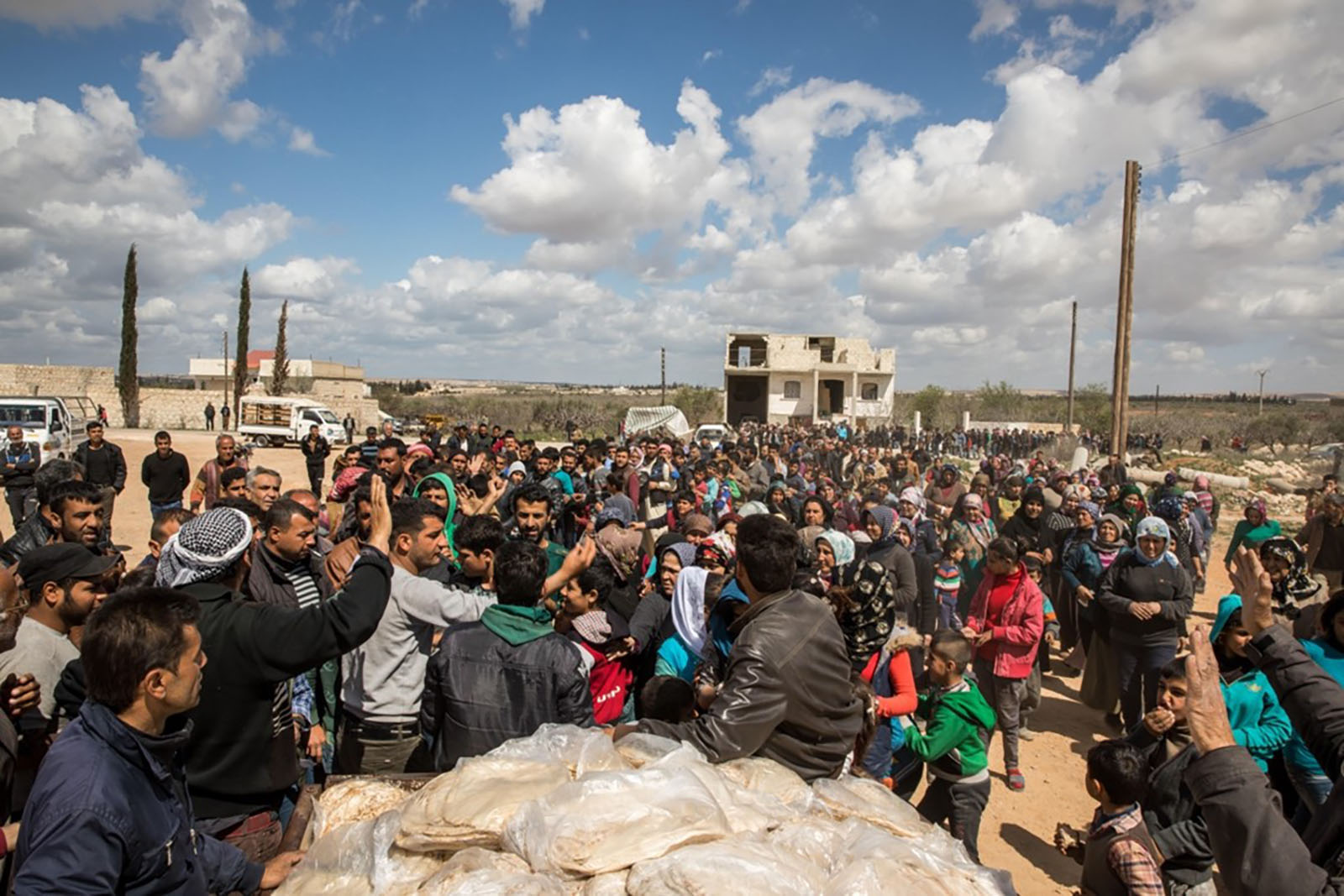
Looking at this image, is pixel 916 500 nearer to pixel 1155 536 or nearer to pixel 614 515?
pixel 1155 536

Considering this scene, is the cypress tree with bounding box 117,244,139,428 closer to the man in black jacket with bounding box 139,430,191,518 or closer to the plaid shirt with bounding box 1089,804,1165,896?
the man in black jacket with bounding box 139,430,191,518

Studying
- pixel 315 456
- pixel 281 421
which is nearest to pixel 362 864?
pixel 315 456

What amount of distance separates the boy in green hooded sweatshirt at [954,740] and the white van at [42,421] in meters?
18.3

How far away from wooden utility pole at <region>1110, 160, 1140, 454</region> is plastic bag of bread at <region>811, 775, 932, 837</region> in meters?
→ 15.8

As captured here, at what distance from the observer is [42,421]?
1648 cm

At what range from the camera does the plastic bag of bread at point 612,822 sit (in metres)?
1.61

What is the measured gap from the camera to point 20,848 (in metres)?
1.56

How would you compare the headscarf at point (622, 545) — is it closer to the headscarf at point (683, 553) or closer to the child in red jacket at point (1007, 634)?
the headscarf at point (683, 553)

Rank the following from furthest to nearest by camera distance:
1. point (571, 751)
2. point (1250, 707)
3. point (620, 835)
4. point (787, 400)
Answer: point (787, 400)
point (1250, 707)
point (571, 751)
point (620, 835)

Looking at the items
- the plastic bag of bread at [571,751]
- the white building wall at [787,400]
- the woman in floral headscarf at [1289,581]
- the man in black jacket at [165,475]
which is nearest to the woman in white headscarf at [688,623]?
the plastic bag of bread at [571,751]

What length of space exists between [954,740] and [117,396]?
153ft

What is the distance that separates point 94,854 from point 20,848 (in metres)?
0.15

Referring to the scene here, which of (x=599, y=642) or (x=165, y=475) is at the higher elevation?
(x=165, y=475)

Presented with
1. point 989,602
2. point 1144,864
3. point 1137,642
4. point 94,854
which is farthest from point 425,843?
point 1137,642
